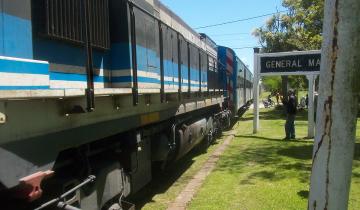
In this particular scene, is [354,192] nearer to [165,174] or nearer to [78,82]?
[165,174]

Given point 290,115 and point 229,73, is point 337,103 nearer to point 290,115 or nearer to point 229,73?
point 290,115

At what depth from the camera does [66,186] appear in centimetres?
427

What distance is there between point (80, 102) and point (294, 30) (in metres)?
30.7

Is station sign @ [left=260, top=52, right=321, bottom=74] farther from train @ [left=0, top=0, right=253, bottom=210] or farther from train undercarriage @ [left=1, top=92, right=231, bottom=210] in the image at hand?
train @ [left=0, top=0, right=253, bottom=210]

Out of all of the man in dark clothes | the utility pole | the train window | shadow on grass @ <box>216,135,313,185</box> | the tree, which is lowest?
shadow on grass @ <box>216,135,313,185</box>

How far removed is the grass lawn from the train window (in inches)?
137

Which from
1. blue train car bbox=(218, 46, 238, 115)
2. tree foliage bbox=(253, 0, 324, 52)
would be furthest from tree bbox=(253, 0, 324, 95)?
blue train car bbox=(218, 46, 238, 115)

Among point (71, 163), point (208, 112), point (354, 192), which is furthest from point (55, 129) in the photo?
point (208, 112)

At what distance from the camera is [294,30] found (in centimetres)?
3294

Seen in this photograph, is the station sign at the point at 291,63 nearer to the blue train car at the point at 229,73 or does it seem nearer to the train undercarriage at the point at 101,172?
the blue train car at the point at 229,73

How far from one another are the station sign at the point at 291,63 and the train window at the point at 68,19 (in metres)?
11.8

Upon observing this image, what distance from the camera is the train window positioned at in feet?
13.7

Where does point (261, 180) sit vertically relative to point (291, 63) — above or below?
below

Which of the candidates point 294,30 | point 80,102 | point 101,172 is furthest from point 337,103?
point 294,30
